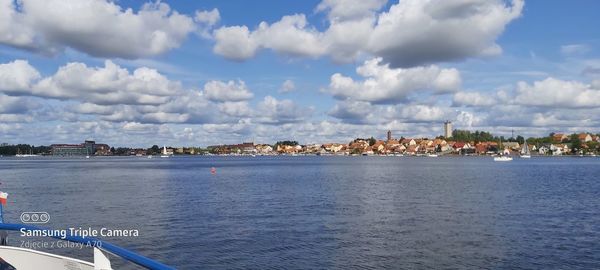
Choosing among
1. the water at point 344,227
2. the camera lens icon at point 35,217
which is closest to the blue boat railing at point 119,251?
the water at point 344,227

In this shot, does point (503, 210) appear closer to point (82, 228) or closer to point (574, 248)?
point (574, 248)

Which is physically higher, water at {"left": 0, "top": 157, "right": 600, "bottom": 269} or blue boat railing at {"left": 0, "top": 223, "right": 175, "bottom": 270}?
blue boat railing at {"left": 0, "top": 223, "right": 175, "bottom": 270}

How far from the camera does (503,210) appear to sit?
153 ft

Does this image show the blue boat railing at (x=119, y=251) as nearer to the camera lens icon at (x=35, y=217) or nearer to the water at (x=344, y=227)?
the water at (x=344, y=227)

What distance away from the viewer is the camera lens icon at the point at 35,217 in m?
40.4

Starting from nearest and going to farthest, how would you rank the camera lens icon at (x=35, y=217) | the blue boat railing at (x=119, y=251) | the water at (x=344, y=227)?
1. the blue boat railing at (x=119, y=251)
2. the water at (x=344, y=227)
3. the camera lens icon at (x=35, y=217)

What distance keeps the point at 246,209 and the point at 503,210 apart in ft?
79.7

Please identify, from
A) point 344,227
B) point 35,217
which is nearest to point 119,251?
point 344,227

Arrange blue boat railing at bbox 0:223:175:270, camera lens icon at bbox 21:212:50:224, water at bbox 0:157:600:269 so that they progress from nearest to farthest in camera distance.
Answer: blue boat railing at bbox 0:223:175:270 < water at bbox 0:157:600:269 < camera lens icon at bbox 21:212:50:224

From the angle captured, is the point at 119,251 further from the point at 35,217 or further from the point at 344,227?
the point at 35,217

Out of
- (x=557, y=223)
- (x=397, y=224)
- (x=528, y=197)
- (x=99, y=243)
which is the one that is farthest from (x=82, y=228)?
(x=528, y=197)

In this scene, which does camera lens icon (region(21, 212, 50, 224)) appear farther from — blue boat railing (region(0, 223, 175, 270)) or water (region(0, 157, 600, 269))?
blue boat railing (region(0, 223, 175, 270))

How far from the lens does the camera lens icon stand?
4038cm

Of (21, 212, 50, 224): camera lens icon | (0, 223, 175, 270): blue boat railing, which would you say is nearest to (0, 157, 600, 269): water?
(21, 212, 50, 224): camera lens icon
